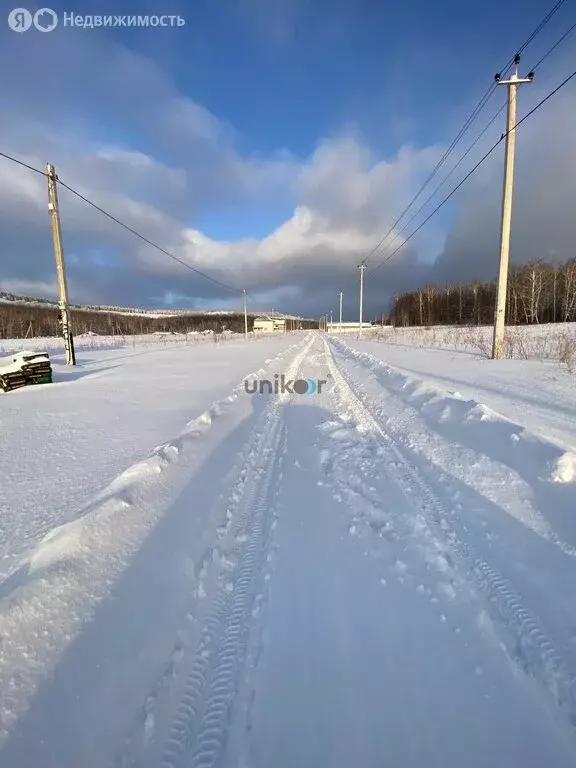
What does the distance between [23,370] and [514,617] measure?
41.0 feet

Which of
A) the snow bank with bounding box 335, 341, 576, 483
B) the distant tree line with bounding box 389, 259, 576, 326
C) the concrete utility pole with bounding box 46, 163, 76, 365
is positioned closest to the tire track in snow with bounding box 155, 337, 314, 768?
the snow bank with bounding box 335, 341, 576, 483

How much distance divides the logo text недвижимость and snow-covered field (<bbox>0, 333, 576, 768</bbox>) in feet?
14.3

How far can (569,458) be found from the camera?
3.64 meters

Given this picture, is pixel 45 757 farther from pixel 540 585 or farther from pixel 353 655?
pixel 540 585

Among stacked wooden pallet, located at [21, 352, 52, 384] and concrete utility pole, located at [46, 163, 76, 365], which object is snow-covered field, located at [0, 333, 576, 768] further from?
concrete utility pole, located at [46, 163, 76, 365]

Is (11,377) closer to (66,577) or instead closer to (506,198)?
(66,577)

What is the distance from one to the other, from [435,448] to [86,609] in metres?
4.51

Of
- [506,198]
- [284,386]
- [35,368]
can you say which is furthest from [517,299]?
[35,368]

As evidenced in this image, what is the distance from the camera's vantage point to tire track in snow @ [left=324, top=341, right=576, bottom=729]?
1.75 metres

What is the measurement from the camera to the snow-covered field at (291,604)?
5.08ft

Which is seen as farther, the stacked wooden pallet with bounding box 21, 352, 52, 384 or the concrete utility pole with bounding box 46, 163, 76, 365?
the concrete utility pole with bounding box 46, 163, 76, 365

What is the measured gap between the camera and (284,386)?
406 inches

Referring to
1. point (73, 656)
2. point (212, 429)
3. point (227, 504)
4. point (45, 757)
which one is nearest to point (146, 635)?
point (73, 656)

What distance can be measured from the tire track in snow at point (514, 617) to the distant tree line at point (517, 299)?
43.9 metres
